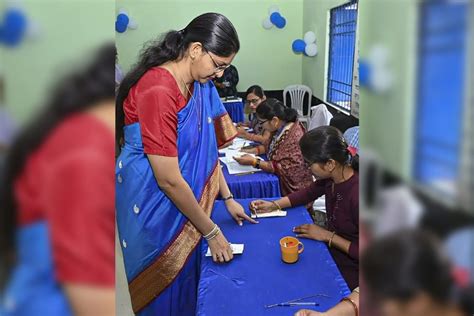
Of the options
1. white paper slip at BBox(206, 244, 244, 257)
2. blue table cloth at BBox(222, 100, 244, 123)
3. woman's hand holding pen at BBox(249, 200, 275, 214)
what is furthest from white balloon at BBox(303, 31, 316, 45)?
white paper slip at BBox(206, 244, 244, 257)

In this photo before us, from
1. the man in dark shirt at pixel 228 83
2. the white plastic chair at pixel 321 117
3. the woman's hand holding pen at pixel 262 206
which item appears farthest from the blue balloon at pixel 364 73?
the man in dark shirt at pixel 228 83

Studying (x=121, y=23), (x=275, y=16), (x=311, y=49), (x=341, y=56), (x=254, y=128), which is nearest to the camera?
(x=254, y=128)

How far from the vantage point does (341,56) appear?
4.69m

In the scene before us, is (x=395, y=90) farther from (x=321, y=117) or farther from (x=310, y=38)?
(x=310, y=38)

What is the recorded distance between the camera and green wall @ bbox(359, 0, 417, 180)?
0.20 meters

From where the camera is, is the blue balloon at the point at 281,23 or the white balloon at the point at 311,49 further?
the blue balloon at the point at 281,23

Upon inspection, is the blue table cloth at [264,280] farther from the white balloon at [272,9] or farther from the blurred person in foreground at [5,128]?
the white balloon at [272,9]

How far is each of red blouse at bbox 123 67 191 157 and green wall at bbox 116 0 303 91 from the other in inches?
211

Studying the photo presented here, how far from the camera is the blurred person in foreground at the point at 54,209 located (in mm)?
206

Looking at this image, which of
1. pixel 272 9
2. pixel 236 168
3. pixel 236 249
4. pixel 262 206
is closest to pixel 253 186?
pixel 236 168

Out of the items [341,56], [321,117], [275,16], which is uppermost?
[275,16]

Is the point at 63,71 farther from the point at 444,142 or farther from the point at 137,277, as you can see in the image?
the point at 137,277

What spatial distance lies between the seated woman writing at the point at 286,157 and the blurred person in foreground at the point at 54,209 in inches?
85.3

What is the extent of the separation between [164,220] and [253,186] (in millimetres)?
1005
